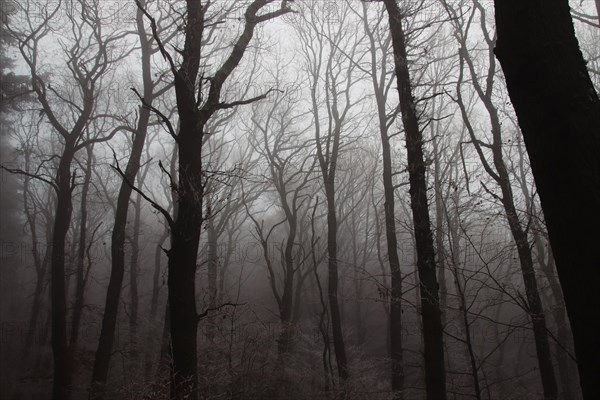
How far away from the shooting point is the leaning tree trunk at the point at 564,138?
1737 mm

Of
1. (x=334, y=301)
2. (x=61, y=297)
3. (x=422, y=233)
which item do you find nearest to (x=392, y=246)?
(x=334, y=301)

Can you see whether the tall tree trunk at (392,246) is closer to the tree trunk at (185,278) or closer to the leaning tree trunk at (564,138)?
the tree trunk at (185,278)

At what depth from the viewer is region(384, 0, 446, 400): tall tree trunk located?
569cm

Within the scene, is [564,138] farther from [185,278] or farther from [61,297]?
[61,297]

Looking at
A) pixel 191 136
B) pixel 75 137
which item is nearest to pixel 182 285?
pixel 191 136

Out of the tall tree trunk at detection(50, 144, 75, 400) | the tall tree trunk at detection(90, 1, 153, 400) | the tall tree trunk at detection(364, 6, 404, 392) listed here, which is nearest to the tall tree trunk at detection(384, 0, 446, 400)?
the tall tree trunk at detection(364, 6, 404, 392)

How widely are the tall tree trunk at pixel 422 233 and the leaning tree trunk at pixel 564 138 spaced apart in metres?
3.77

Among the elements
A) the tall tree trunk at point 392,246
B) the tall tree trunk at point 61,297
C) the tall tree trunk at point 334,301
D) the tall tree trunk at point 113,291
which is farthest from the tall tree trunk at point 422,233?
the tall tree trunk at point 61,297

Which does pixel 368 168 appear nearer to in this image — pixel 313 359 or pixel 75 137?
pixel 313 359

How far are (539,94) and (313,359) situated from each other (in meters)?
11.2

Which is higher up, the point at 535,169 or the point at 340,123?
the point at 340,123

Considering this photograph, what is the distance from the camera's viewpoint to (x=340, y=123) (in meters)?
15.0

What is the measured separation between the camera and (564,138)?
1.85 meters

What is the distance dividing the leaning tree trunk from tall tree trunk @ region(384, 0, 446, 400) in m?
3.77
